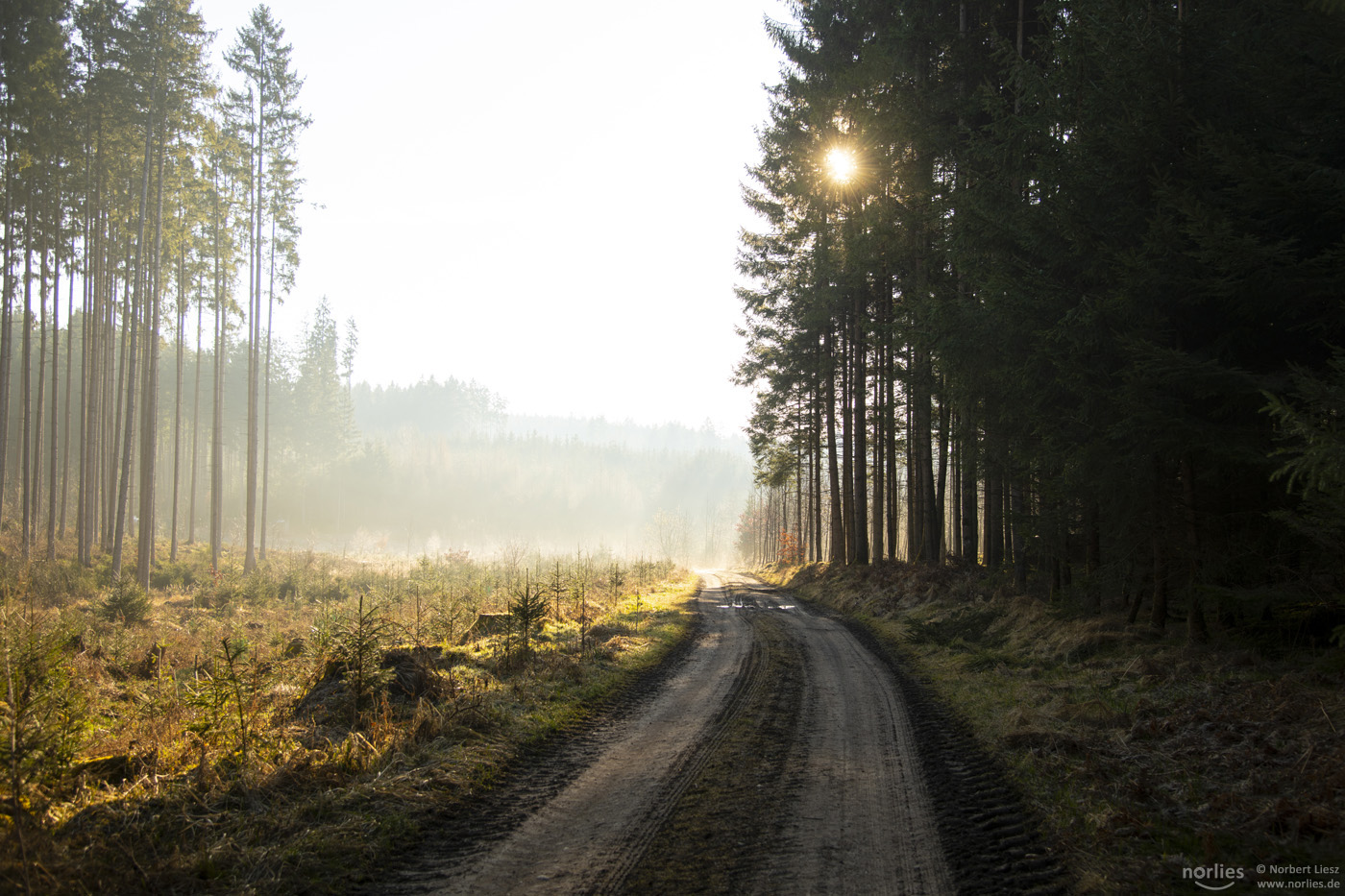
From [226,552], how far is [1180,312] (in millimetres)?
37879

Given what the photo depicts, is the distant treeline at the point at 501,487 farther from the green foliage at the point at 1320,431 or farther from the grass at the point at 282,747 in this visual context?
the green foliage at the point at 1320,431

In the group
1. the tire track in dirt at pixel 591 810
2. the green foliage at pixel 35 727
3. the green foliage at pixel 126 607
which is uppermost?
the green foliage at pixel 35 727

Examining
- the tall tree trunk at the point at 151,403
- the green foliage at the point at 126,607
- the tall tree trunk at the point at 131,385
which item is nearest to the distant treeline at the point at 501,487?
the tall tree trunk at the point at 151,403

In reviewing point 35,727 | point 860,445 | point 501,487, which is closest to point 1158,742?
point 35,727

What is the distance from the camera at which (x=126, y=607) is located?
14.2m

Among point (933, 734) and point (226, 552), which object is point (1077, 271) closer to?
point (933, 734)

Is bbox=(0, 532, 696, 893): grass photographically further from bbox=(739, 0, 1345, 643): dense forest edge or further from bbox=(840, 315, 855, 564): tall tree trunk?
bbox=(840, 315, 855, 564): tall tree trunk

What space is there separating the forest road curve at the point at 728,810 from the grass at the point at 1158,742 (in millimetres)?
1047

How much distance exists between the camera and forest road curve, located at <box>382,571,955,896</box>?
3904 millimetres

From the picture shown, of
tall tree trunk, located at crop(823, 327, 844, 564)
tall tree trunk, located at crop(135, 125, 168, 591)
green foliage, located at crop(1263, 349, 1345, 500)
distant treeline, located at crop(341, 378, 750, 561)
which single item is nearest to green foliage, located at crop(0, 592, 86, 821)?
green foliage, located at crop(1263, 349, 1345, 500)

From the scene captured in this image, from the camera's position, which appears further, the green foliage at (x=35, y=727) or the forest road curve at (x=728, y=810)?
the forest road curve at (x=728, y=810)

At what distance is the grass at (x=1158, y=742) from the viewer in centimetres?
402

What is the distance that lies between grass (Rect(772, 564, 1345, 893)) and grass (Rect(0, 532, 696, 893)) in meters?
4.76

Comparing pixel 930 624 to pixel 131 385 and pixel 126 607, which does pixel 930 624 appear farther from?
pixel 131 385
